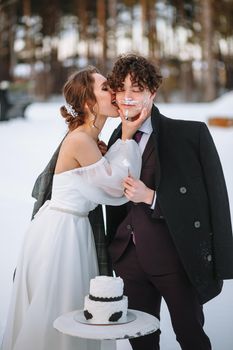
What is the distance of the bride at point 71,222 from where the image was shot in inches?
108

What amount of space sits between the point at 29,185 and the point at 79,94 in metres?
6.37

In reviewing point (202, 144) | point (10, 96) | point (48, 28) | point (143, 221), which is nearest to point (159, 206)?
point (143, 221)

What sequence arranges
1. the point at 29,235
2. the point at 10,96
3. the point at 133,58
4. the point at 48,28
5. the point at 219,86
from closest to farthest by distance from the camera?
the point at 133,58, the point at 29,235, the point at 10,96, the point at 219,86, the point at 48,28

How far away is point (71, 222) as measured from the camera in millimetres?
2807

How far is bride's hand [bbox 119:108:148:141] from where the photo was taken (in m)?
2.68

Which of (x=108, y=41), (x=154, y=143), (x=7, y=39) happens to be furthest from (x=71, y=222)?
(x=7, y=39)

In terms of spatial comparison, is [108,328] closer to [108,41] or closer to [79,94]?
[79,94]

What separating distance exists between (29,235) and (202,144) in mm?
706

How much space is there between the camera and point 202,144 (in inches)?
107

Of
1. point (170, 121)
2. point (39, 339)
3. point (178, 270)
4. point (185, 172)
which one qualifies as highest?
point (170, 121)

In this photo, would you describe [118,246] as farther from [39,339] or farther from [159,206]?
[39,339]

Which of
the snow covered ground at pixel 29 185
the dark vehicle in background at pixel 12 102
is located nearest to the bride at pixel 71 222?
the snow covered ground at pixel 29 185

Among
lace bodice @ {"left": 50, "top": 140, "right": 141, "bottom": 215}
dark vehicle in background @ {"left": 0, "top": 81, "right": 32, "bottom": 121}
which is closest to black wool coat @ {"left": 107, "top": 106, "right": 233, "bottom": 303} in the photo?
lace bodice @ {"left": 50, "top": 140, "right": 141, "bottom": 215}

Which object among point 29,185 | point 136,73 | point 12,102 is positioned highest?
point 12,102
